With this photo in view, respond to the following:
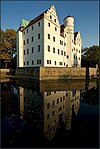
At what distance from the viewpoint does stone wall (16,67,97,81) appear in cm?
2665

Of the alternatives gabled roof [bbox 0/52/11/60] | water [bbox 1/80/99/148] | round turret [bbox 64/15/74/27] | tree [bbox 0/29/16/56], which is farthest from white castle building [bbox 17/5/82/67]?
water [bbox 1/80/99/148]

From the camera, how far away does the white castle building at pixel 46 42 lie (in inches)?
1309

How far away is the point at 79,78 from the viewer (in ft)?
103

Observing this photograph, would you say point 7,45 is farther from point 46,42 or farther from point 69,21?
point 69,21

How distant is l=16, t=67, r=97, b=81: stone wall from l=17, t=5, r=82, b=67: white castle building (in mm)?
4278

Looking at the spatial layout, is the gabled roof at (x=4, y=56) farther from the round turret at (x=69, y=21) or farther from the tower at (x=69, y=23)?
the tower at (x=69, y=23)

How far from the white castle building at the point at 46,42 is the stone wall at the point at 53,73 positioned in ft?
14.0

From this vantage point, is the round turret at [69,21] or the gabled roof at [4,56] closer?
the gabled roof at [4,56]

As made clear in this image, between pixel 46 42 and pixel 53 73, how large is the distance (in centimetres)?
878

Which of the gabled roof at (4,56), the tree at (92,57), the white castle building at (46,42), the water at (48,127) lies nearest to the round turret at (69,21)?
the white castle building at (46,42)

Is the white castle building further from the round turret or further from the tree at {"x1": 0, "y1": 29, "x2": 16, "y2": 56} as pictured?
the tree at {"x1": 0, "y1": 29, "x2": 16, "y2": 56}

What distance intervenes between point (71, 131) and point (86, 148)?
4.72ft

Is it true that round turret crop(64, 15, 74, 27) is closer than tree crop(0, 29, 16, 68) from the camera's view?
Yes

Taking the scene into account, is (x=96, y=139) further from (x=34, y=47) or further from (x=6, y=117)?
(x=34, y=47)
